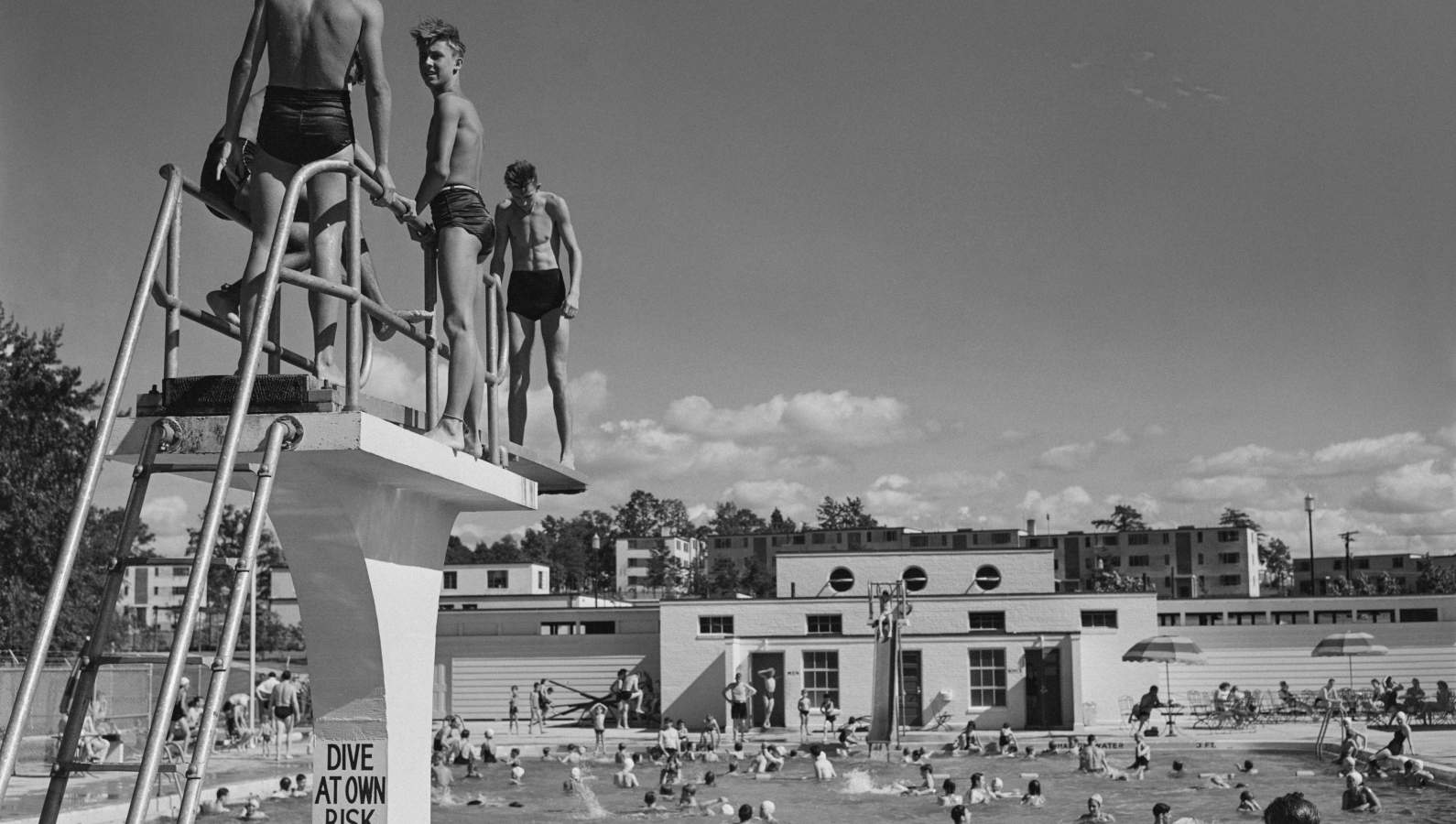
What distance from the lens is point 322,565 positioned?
6.16m

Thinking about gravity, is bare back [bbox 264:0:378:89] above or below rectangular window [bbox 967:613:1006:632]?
above

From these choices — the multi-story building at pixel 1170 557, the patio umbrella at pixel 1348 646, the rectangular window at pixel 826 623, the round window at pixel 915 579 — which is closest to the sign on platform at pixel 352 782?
the patio umbrella at pixel 1348 646

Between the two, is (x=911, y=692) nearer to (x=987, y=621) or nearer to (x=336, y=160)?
(x=987, y=621)

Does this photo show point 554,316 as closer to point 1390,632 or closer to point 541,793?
point 541,793

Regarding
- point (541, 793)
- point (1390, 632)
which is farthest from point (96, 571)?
point (1390, 632)

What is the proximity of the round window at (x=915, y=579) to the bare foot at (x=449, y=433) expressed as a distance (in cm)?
4146

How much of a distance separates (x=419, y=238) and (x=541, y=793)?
76.9 feet

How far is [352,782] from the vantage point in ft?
20.9

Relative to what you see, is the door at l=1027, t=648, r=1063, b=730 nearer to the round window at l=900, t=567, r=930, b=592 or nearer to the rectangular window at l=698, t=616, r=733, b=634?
the round window at l=900, t=567, r=930, b=592

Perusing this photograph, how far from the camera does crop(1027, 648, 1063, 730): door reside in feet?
134

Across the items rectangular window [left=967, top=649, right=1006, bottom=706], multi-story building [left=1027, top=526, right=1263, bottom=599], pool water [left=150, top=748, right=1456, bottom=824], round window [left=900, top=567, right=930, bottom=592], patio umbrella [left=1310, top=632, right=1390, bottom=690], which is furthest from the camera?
multi-story building [left=1027, top=526, right=1263, bottom=599]

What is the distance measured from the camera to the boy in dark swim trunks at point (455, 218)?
6680 millimetres

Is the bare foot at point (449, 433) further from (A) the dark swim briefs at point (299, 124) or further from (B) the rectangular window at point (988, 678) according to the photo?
(B) the rectangular window at point (988, 678)

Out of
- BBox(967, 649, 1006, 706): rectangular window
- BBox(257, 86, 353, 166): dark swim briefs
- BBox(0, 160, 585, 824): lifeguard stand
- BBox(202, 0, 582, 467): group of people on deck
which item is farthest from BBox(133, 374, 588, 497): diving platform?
BBox(967, 649, 1006, 706): rectangular window
